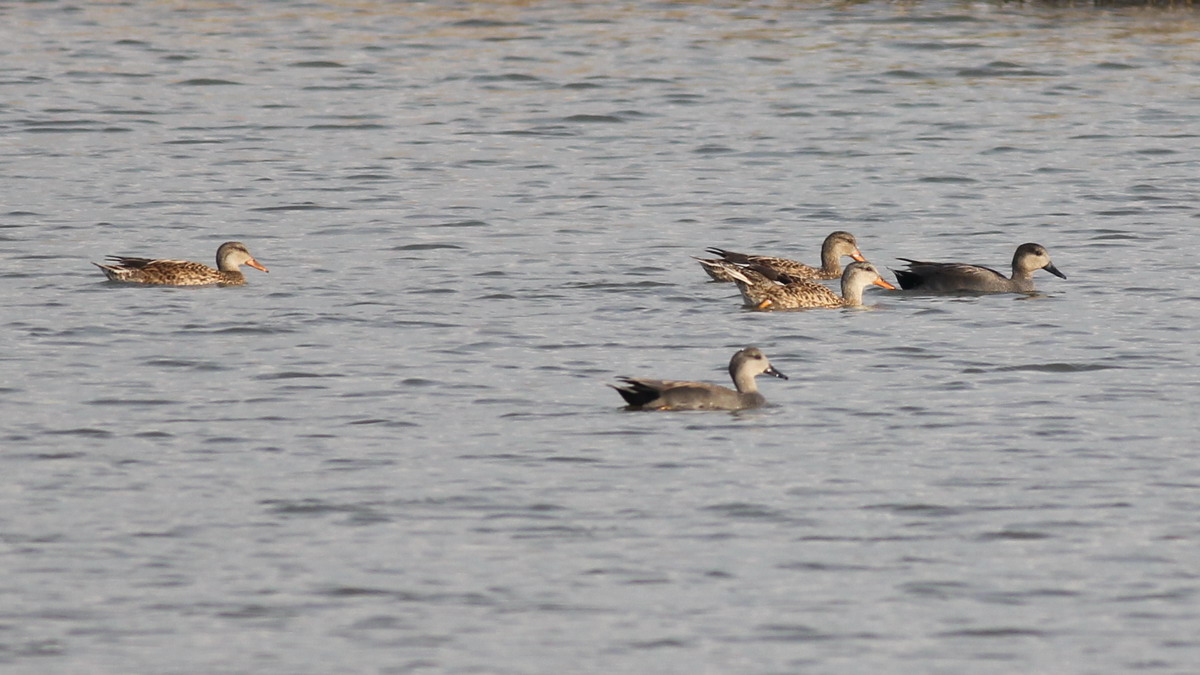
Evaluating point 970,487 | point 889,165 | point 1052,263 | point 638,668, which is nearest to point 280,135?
point 889,165

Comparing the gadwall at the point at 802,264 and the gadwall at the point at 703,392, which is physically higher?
the gadwall at the point at 703,392

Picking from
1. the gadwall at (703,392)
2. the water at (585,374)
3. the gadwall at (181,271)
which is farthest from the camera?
the gadwall at (181,271)

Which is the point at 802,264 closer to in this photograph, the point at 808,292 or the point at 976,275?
the point at 808,292

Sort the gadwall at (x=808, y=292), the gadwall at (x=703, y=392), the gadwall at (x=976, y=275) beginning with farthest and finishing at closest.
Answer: the gadwall at (x=976, y=275)
the gadwall at (x=808, y=292)
the gadwall at (x=703, y=392)

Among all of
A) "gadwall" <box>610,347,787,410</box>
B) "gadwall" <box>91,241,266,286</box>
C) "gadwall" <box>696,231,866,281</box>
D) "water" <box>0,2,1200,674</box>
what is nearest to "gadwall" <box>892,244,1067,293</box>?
"water" <box>0,2,1200,674</box>

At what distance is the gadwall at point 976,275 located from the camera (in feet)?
60.7

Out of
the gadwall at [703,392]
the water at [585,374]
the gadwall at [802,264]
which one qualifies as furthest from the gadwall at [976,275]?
the gadwall at [703,392]

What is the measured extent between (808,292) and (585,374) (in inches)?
146

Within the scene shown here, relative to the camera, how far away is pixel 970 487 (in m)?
12.1

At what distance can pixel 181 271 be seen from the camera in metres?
18.8

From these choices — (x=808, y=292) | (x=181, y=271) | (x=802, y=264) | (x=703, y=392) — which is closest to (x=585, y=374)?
(x=703, y=392)

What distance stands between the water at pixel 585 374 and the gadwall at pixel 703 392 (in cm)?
12

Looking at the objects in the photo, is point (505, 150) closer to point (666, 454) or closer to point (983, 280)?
point (983, 280)

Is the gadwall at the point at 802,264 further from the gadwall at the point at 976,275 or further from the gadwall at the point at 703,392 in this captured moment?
the gadwall at the point at 703,392
